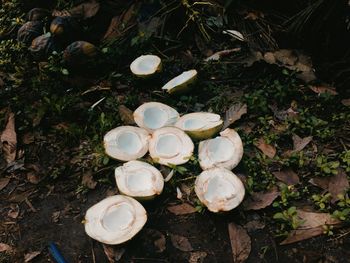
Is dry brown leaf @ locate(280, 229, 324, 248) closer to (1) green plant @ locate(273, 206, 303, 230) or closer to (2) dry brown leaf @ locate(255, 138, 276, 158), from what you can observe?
(1) green plant @ locate(273, 206, 303, 230)

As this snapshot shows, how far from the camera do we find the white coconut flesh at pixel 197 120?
2.51 metres

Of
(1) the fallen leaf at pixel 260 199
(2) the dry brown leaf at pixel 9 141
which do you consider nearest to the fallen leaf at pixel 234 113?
(1) the fallen leaf at pixel 260 199

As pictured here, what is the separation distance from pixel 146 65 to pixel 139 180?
1.09 m

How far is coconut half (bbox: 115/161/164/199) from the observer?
2180mm

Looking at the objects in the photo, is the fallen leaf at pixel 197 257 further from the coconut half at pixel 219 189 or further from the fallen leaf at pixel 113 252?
the fallen leaf at pixel 113 252

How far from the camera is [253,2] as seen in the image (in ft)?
10.5

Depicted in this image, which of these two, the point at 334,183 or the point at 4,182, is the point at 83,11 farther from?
the point at 334,183

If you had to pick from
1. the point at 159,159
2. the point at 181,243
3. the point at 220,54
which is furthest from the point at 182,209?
the point at 220,54

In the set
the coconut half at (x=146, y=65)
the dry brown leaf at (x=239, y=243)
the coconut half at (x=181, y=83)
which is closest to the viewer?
the dry brown leaf at (x=239, y=243)

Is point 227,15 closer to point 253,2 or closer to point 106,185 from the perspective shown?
point 253,2

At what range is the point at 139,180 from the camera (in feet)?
7.50

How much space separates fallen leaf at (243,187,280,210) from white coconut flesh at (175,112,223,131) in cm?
56

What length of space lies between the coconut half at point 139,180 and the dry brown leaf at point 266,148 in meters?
0.68

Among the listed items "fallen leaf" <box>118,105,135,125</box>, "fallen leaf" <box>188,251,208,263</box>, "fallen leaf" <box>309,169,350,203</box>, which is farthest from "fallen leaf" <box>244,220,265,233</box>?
"fallen leaf" <box>118,105,135,125</box>
